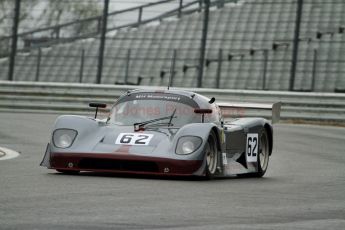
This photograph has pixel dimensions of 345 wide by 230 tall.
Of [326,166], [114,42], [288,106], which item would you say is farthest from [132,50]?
[326,166]

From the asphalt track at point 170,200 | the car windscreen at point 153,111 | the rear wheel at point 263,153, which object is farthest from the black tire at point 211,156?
the rear wheel at point 263,153

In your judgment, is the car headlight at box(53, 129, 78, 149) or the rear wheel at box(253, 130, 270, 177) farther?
the rear wheel at box(253, 130, 270, 177)

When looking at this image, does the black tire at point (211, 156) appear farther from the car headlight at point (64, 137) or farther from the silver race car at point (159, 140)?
the car headlight at point (64, 137)

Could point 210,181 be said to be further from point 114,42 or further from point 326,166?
point 114,42

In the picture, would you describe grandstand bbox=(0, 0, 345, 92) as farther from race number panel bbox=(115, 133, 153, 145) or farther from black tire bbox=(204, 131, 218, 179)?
race number panel bbox=(115, 133, 153, 145)

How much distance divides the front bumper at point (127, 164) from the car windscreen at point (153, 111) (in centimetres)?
100

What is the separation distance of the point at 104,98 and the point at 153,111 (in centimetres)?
1313

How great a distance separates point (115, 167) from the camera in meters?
12.2

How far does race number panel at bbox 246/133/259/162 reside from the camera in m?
14.0

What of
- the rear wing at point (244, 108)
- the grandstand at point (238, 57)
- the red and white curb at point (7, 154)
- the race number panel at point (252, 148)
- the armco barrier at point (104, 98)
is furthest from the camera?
the grandstand at point (238, 57)

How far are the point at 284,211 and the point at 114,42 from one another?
902 inches

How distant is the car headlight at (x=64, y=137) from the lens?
1260 cm

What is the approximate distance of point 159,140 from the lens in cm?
1239

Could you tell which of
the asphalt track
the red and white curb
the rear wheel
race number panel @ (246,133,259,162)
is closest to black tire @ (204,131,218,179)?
the asphalt track
